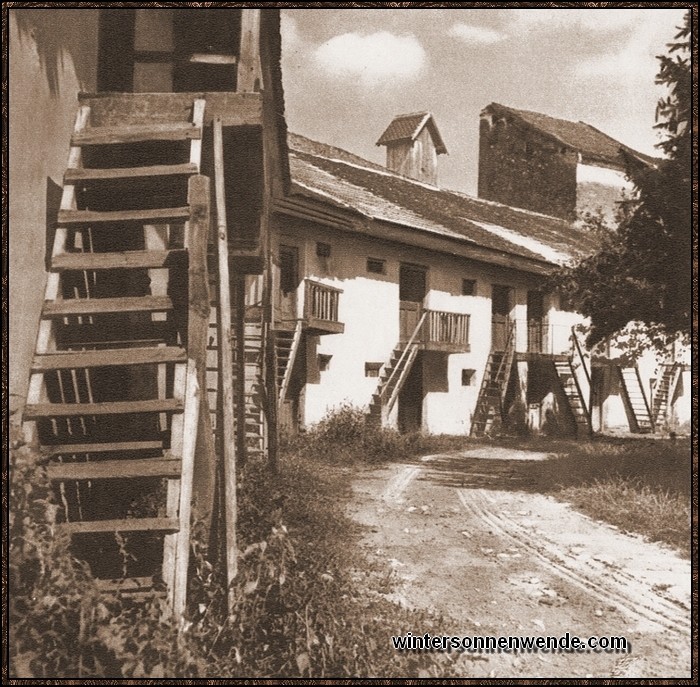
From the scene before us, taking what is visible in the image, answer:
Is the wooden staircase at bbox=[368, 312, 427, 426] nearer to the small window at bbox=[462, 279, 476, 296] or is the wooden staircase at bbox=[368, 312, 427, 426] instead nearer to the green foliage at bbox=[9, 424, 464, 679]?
the small window at bbox=[462, 279, 476, 296]

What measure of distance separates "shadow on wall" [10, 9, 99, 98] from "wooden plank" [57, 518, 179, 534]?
2.66 metres

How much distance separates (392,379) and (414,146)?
15.7 meters

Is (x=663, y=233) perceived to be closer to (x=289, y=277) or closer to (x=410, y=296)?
(x=289, y=277)

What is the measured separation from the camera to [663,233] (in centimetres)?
847

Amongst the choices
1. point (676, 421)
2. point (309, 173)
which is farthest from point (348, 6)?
point (676, 421)

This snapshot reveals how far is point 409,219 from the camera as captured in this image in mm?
17297

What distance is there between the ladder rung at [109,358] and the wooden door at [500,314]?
18.0 metres

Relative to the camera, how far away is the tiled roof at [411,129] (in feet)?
94.5

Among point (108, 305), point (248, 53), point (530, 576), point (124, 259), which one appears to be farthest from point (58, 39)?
point (530, 576)

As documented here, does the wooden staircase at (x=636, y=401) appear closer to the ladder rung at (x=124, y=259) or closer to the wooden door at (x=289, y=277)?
the wooden door at (x=289, y=277)

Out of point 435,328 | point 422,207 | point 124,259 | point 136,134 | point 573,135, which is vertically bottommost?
point 124,259

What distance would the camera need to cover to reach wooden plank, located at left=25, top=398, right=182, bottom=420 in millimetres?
3572

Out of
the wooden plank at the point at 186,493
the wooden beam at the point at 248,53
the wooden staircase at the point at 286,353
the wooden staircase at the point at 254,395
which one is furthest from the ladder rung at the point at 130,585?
the wooden staircase at the point at 286,353

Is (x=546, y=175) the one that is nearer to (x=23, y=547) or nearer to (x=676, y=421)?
(x=676, y=421)
